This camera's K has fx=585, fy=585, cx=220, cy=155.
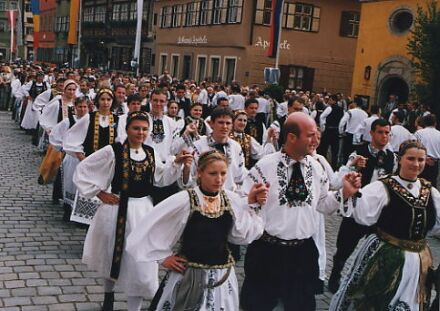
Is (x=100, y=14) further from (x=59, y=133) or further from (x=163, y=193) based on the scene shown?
(x=163, y=193)

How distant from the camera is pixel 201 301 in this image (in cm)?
404

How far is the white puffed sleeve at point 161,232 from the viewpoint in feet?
13.3

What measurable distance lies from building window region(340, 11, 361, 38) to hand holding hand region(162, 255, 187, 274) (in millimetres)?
31660

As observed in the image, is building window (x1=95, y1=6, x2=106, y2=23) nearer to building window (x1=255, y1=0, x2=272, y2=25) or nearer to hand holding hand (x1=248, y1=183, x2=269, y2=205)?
building window (x1=255, y1=0, x2=272, y2=25)

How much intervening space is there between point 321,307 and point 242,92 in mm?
14074

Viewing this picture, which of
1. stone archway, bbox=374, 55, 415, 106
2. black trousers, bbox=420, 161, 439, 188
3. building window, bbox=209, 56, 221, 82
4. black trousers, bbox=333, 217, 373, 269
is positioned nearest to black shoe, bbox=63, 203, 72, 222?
black trousers, bbox=333, 217, 373, 269

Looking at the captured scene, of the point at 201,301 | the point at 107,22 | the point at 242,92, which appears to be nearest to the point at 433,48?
the point at 242,92

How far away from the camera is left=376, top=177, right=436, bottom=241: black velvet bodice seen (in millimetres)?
4793

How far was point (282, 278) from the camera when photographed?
4.60 m

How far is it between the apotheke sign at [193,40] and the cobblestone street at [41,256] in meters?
25.7

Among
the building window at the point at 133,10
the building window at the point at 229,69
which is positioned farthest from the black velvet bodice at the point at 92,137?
the building window at the point at 133,10

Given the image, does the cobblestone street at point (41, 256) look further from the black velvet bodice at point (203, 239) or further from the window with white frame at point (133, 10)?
the window with white frame at point (133, 10)

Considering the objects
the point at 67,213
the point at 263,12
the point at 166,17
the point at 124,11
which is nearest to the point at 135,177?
the point at 67,213

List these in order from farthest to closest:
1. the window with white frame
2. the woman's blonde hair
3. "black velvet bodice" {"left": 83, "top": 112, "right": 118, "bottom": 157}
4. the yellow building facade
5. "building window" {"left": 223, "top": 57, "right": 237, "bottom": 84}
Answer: the window with white frame < "building window" {"left": 223, "top": 57, "right": 237, "bottom": 84} < the yellow building facade < "black velvet bodice" {"left": 83, "top": 112, "right": 118, "bottom": 157} < the woman's blonde hair
